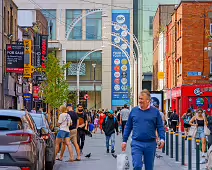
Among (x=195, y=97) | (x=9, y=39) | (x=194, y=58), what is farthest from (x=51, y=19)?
(x=9, y=39)

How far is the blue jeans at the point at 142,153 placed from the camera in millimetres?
11867

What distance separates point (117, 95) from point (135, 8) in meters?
14.5

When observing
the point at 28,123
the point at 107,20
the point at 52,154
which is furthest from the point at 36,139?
the point at 107,20

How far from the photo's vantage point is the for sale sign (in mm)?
41156

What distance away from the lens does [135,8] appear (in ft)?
309

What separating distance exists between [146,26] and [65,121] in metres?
76.4

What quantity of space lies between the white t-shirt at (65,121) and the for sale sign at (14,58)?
69.1ft

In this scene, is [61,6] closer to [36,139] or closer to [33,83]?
[33,83]

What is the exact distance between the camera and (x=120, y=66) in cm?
8469

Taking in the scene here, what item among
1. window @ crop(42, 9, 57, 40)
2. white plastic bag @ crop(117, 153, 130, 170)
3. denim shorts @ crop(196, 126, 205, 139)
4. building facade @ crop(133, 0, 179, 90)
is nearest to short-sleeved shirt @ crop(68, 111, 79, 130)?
denim shorts @ crop(196, 126, 205, 139)

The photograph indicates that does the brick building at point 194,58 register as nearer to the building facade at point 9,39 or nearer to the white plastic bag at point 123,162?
the building facade at point 9,39

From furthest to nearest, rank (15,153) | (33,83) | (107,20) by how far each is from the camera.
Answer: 1. (107,20)
2. (33,83)
3. (15,153)

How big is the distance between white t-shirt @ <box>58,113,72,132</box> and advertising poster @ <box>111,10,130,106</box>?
63301 mm

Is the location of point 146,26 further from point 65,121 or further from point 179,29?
point 65,121
